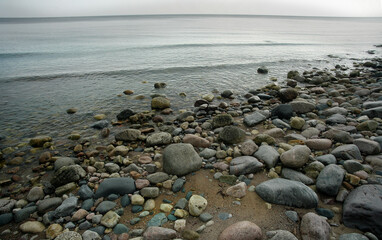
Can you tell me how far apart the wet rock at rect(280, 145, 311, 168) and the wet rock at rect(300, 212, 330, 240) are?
1.22 meters

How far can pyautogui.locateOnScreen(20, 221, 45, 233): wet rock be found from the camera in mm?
2967

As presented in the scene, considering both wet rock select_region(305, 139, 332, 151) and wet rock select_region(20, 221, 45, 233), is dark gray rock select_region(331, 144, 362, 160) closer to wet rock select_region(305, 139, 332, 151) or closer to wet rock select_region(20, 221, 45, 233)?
wet rock select_region(305, 139, 332, 151)

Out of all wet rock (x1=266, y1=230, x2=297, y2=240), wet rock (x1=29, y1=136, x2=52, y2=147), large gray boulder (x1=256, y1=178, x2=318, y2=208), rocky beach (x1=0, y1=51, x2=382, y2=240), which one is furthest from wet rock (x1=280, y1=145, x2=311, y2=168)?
wet rock (x1=29, y1=136, x2=52, y2=147)

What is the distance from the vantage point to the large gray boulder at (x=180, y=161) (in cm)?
398

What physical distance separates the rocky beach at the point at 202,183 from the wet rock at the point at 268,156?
22 mm

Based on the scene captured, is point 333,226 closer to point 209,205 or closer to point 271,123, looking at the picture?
point 209,205

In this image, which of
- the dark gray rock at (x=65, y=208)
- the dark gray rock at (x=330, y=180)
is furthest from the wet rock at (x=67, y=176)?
the dark gray rock at (x=330, y=180)

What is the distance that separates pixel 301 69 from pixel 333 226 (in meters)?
14.3

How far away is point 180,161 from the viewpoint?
4059mm

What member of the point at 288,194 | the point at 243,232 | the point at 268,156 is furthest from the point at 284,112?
the point at 243,232

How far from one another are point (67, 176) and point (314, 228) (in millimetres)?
4198

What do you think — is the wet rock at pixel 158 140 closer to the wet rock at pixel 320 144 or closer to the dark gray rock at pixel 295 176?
the dark gray rock at pixel 295 176

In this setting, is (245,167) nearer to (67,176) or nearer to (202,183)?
(202,183)

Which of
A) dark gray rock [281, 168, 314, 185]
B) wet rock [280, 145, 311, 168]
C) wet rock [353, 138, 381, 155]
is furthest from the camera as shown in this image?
wet rock [353, 138, 381, 155]
